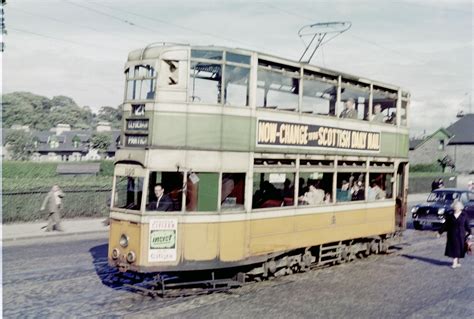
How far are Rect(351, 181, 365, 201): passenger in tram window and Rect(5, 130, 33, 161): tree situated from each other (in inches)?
2309

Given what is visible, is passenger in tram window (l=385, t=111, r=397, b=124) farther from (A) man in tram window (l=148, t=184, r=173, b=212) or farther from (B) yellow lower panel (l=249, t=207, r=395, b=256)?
(A) man in tram window (l=148, t=184, r=173, b=212)

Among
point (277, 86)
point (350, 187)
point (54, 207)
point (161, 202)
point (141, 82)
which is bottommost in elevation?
point (54, 207)

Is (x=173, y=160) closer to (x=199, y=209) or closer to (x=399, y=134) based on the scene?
(x=199, y=209)

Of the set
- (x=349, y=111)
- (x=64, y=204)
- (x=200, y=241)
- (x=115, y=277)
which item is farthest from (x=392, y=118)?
(x=64, y=204)

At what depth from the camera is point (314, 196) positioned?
40.7 feet

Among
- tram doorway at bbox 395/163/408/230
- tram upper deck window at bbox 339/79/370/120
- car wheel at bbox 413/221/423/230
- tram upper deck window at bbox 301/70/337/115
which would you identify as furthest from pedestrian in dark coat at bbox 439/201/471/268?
car wheel at bbox 413/221/423/230

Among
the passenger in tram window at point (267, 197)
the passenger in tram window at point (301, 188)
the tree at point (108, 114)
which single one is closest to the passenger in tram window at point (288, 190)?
the passenger in tram window at point (267, 197)

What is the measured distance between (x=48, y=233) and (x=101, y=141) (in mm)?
62085

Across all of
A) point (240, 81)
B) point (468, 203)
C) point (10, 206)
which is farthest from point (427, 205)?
point (10, 206)

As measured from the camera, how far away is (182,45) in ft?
32.2

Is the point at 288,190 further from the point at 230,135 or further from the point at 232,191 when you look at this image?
the point at 230,135

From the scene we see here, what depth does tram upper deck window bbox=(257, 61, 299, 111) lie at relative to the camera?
35.6 feet

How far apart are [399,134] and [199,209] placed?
25.5ft

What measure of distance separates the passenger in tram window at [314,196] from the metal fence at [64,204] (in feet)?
26.4
